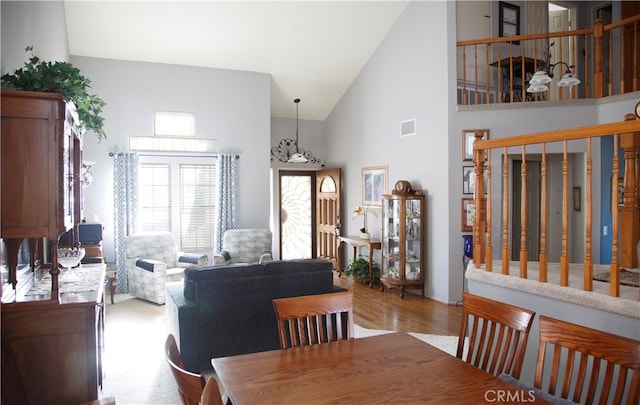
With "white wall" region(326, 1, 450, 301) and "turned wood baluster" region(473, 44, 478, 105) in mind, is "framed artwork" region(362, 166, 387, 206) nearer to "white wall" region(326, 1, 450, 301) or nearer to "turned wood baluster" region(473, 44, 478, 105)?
"white wall" region(326, 1, 450, 301)

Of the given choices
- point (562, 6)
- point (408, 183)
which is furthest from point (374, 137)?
point (562, 6)

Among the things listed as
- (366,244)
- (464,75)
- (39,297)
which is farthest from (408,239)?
(39,297)

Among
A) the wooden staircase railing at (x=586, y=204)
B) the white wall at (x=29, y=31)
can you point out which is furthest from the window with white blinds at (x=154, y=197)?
the wooden staircase railing at (x=586, y=204)

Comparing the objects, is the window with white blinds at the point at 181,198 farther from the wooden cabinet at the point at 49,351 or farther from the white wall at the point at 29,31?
the wooden cabinet at the point at 49,351

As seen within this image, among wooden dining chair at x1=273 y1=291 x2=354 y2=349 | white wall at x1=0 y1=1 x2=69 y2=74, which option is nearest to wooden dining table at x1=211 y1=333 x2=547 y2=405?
wooden dining chair at x1=273 y1=291 x2=354 y2=349

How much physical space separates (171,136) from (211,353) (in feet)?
14.2

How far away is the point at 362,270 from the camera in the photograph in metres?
7.16

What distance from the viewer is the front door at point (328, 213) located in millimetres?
8281

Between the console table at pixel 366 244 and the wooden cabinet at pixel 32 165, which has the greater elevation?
the wooden cabinet at pixel 32 165

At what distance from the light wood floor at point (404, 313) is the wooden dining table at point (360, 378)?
9.50 feet

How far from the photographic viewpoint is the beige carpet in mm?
3205

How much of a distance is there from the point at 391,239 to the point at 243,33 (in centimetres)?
386

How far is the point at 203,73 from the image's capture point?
7113 millimetres

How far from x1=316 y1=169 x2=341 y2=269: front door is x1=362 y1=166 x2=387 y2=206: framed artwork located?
2.40 ft
